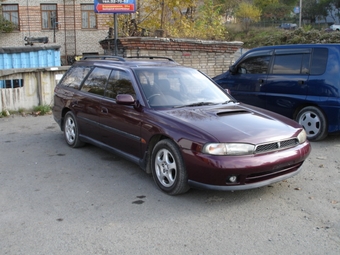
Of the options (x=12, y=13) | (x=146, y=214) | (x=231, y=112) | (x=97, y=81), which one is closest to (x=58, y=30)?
(x=12, y=13)

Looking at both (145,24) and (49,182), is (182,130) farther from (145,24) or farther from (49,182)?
(145,24)

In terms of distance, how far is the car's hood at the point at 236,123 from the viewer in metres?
4.39

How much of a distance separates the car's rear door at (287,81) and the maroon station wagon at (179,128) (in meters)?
2.31

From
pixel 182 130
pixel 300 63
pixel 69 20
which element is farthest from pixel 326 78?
pixel 69 20

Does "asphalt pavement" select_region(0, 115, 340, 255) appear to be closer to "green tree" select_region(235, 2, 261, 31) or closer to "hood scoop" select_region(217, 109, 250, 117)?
"hood scoop" select_region(217, 109, 250, 117)

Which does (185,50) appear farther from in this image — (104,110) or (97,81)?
(104,110)

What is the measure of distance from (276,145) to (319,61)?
361 cm

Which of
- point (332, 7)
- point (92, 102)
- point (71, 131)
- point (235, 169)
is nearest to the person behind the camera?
point (235, 169)

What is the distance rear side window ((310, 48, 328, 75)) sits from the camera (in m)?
7.31

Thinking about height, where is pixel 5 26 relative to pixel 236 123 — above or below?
above

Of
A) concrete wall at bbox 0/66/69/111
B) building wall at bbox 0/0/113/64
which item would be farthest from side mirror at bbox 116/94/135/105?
building wall at bbox 0/0/113/64

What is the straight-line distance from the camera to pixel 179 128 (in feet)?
14.9

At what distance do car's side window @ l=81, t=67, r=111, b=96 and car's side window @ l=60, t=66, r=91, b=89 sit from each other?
0.68 feet

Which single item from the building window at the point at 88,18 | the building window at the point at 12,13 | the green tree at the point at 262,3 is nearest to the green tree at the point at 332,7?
the green tree at the point at 262,3
